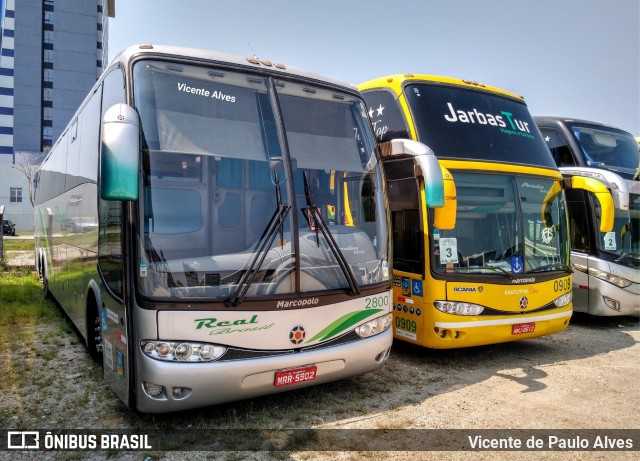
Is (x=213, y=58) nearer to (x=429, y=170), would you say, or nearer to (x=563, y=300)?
(x=429, y=170)

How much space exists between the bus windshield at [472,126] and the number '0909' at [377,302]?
2.19m

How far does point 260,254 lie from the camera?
4430 millimetres

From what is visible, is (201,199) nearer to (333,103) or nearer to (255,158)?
(255,158)

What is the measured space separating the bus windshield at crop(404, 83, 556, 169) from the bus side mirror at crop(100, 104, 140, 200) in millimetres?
3809

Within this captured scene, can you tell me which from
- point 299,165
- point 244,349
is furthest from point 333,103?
point 244,349

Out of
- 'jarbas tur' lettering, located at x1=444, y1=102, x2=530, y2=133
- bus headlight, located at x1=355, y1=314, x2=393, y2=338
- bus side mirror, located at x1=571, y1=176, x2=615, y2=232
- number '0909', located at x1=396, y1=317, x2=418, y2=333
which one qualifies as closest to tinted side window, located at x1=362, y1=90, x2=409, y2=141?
'jarbas tur' lettering, located at x1=444, y1=102, x2=530, y2=133

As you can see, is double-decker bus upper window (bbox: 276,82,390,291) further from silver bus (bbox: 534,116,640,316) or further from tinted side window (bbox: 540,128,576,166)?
tinted side window (bbox: 540,128,576,166)

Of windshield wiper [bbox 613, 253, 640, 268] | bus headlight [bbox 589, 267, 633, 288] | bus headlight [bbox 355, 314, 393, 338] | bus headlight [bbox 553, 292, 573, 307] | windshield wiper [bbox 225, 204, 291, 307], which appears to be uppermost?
windshield wiper [bbox 225, 204, 291, 307]

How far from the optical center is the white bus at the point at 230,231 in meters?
4.14

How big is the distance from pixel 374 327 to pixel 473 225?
2192 millimetres

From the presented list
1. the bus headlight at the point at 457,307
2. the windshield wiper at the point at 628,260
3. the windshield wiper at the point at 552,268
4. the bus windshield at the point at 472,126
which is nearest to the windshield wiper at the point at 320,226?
the bus headlight at the point at 457,307

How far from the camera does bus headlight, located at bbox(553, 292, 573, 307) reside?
7183 mm

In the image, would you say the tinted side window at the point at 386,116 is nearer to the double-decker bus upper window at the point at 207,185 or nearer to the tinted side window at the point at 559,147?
the double-decker bus upper window at the point at 207,185

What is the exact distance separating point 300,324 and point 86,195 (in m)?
3.05
